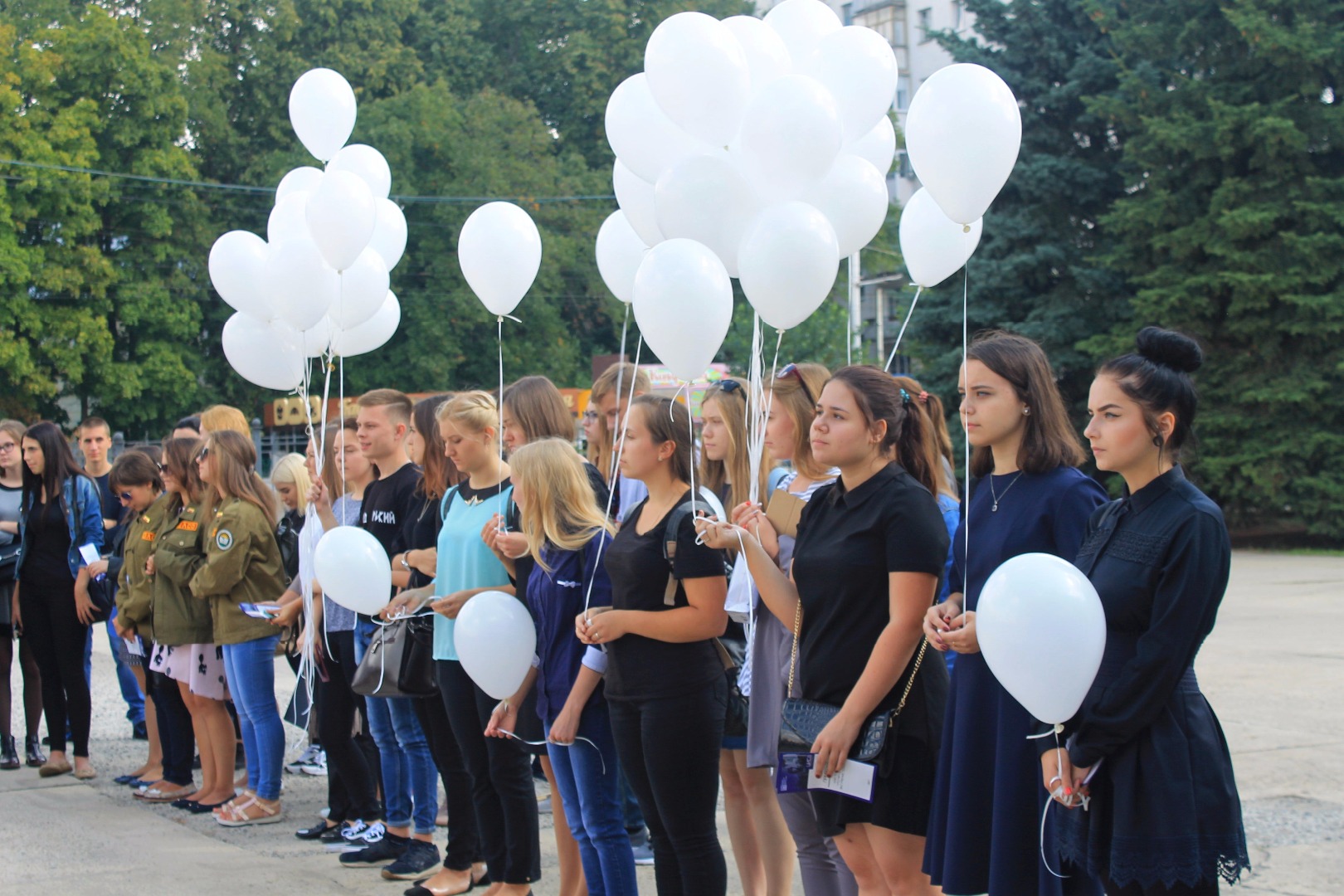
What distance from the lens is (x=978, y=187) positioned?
3754mm

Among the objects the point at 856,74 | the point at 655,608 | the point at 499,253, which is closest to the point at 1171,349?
the point at 655,608

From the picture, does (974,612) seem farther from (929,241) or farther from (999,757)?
(929,241)

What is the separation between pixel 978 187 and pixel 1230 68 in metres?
24.3

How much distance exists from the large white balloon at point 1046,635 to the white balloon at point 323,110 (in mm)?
4557

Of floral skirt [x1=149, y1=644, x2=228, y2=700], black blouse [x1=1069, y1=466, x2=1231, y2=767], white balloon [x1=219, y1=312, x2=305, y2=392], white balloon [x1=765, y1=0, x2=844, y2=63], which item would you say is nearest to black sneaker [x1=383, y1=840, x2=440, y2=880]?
floral skirt [x1=149, y1=644, x2=228, y2=700]

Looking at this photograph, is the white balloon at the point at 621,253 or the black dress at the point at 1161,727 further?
the white balloon at the point at 621,253

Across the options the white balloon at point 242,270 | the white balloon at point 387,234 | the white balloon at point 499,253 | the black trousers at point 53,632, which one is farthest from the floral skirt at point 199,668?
the white balloon at point 499,253

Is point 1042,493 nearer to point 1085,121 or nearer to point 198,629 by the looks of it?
point 198,629

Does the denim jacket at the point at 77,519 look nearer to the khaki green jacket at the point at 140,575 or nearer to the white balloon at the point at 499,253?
the khaki green jacket at the point at 140,575

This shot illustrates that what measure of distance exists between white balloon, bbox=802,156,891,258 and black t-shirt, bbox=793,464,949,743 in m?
A: 1.17

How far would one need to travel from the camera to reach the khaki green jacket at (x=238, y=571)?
627cm

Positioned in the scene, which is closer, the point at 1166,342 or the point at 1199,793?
the point at 1199,793

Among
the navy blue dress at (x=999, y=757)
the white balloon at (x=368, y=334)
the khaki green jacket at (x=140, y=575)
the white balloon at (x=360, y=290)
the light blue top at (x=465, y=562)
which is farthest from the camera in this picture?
the khaki green jacket at (x=140, y=575)

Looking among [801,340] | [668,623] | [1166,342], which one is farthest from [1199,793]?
[801,340]
